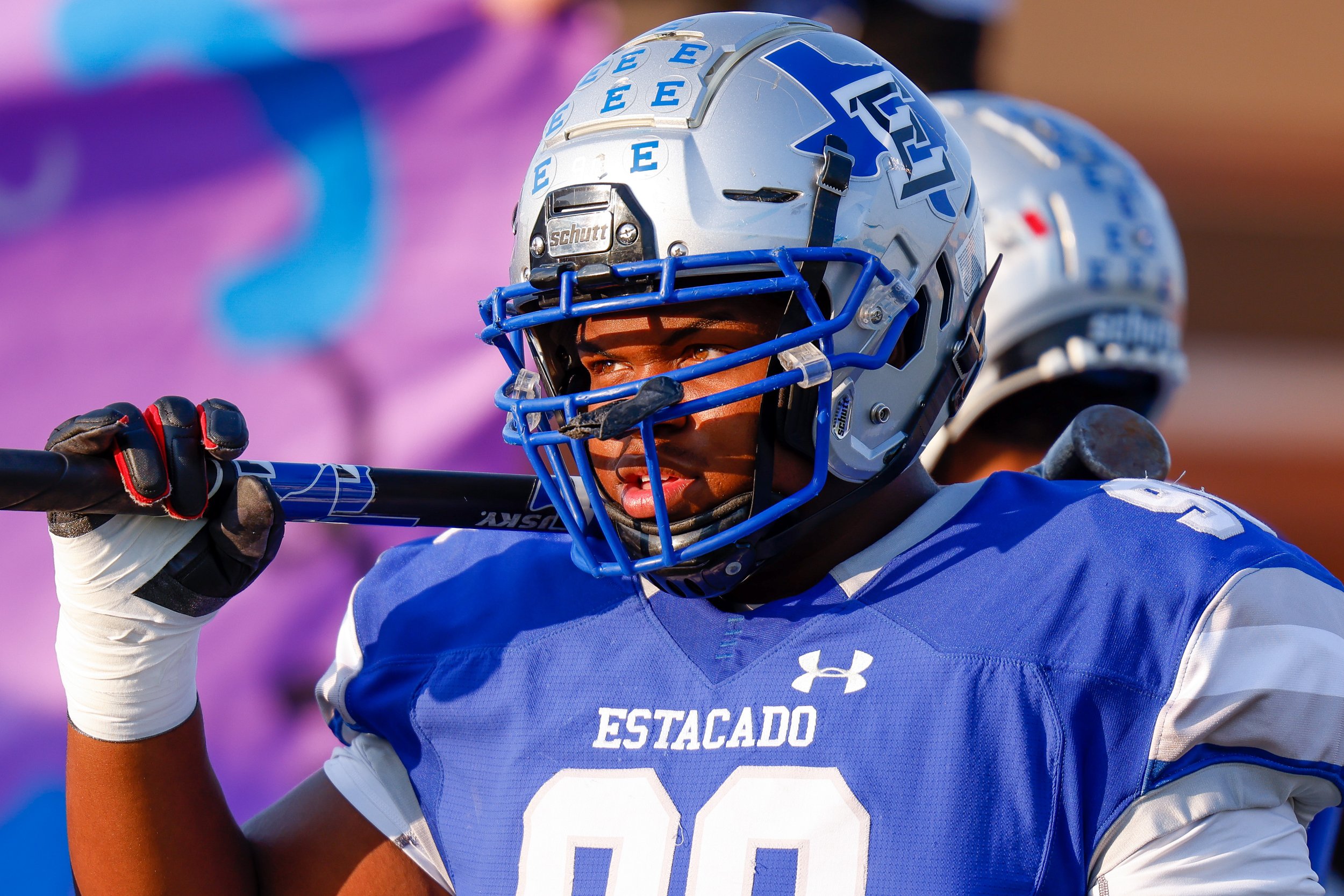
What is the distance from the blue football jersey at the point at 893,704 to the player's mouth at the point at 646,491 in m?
0.18

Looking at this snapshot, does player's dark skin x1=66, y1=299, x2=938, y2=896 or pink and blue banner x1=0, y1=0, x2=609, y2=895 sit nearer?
player's dark skin x1=66, y1=299, x2=938, y2=896

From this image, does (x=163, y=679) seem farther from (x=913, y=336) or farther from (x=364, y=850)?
(x=913, y=336)

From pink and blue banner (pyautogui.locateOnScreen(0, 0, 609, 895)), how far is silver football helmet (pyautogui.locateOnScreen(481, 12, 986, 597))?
6.35 ft

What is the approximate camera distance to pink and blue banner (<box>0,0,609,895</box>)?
3.70 meters

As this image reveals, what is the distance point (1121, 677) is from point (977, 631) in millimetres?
169

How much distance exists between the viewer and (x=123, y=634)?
1771 mm

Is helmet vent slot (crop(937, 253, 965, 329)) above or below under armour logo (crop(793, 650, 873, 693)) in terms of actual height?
above

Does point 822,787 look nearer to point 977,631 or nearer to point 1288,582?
point 977,631

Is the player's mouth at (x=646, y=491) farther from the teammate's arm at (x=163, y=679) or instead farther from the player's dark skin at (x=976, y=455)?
the player's dark skin at (x=976, y=455)

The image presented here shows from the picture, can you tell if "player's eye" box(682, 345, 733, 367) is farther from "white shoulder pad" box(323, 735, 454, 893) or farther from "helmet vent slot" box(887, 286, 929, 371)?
"white shoulder pad" box(323, 735, 454, 893)

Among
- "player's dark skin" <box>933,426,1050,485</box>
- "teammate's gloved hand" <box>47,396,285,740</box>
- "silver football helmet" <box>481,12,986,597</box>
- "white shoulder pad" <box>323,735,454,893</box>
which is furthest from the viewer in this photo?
"player's dark skin" <box>933,426,1050,485</box>

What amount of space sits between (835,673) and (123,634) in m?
0.86

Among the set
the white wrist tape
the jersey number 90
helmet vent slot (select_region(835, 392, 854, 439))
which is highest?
helmet vent slot (select_region(835, 392, 854, 439))

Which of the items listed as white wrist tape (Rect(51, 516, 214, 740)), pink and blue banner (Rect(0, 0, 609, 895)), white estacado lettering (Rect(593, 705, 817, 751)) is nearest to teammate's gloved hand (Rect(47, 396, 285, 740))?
white wrist tape (Rect(51, 516, 214, 740))
